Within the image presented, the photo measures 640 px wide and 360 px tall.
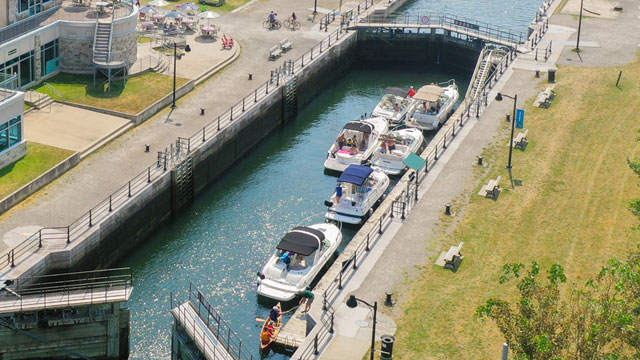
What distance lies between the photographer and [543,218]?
65.4 meters

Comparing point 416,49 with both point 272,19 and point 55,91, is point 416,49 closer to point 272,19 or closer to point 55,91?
point 272,19

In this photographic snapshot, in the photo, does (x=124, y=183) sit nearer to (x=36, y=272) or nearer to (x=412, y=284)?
(x=36, y=272)

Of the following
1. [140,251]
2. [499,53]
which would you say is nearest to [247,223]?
[140,251]

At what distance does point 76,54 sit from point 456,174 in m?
32.6

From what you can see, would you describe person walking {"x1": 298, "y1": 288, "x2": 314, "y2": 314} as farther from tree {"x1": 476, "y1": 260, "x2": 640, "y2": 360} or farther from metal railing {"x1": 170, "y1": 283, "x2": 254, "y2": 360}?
tree {"x1": 476, "y1": 260, "x2": 640, "y2": 360}

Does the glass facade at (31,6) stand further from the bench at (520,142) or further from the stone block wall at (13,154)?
the bench at (520,142)

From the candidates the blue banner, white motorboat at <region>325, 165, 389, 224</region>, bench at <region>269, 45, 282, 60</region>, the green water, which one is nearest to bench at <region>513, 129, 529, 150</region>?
the blue banner

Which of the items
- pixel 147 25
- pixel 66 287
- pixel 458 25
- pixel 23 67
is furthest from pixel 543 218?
pixel 147 25

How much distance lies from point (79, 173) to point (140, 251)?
273 inches

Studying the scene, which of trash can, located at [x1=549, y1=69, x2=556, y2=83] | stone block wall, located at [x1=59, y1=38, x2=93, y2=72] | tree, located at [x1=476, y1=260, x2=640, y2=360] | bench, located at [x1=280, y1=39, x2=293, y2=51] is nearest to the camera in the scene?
tree, located at [x1=476, y1=260, x2=640, y2=360]

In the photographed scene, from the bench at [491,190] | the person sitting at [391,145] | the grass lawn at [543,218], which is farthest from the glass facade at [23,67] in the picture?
the bench at [491,190]

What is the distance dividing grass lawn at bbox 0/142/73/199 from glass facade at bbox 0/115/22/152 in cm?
125

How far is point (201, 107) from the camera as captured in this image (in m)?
79.1

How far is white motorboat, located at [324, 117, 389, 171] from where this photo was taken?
77750 mm
